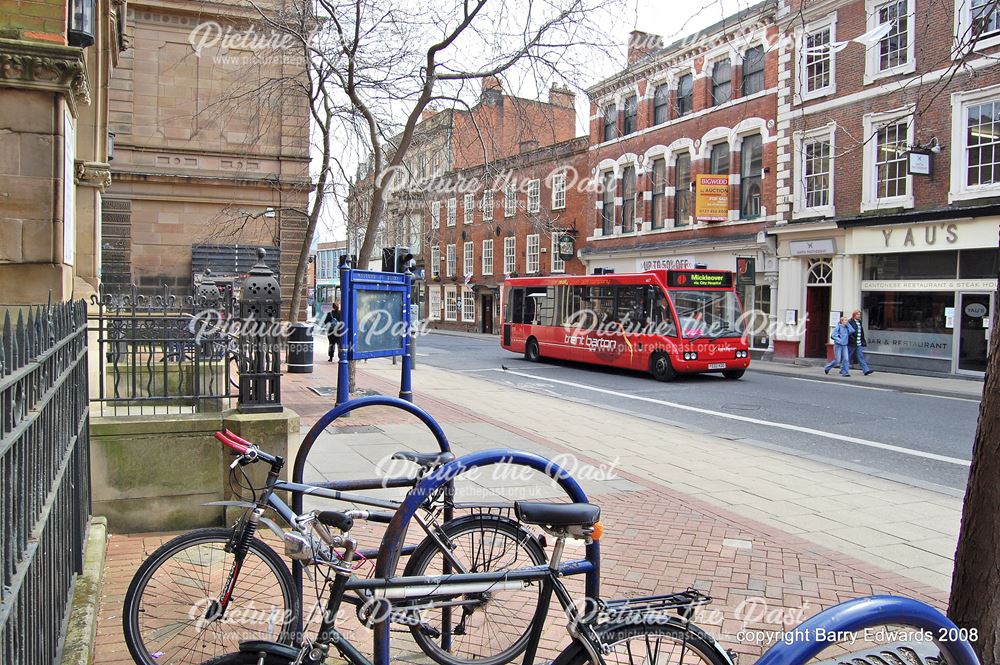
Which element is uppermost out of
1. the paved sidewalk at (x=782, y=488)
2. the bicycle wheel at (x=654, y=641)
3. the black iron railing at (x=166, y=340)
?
the black iron railing at (x=166, y=340)

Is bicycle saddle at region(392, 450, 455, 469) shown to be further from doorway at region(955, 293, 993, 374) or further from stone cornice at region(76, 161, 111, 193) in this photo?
doorway at region(955, 293, 993, 374)

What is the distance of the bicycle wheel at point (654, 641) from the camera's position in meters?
2.58

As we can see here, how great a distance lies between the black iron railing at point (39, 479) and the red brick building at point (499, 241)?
97.9 ft

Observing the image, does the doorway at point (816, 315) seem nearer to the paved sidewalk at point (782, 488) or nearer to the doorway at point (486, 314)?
the paved sidewalk at point (782, 488)

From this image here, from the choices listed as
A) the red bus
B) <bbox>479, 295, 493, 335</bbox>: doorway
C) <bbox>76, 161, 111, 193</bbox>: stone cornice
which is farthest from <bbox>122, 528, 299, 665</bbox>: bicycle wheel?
<bbox>479, 295, 493, 335</bbox>: doorway

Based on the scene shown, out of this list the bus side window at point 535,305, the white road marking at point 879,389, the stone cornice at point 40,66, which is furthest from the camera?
the bus side window at point 535,305

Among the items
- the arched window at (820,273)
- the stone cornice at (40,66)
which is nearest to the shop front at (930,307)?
the arched window at (820,273)

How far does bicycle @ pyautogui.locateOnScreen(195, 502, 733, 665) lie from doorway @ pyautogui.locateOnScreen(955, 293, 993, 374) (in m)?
21.5

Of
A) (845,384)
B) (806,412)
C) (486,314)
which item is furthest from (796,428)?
(486,314)

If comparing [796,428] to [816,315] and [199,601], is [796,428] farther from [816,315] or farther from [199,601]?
[816,315]

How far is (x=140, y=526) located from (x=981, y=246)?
2195 centimetres

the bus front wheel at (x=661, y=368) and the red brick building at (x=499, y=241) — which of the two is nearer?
the bus front wheel at (x=661, y=368)

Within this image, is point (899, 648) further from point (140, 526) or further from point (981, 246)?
point (981, 246)

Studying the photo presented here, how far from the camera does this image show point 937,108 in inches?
862
